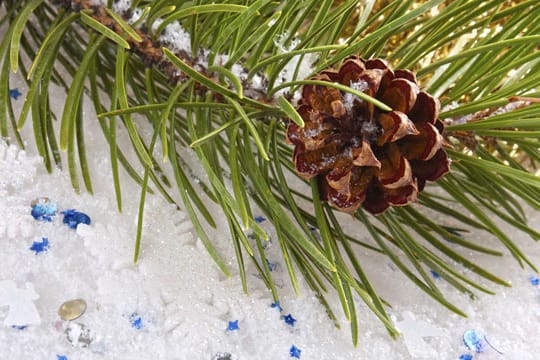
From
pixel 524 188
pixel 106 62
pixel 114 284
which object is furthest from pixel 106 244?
pixel 524 188

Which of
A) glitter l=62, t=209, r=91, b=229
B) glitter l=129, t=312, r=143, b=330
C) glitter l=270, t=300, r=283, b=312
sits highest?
glitter l=270, t=300, r=283, b=312

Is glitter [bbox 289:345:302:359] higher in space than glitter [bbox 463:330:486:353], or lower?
lower

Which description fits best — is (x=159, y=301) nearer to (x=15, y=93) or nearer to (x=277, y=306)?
(x=277, y=306)

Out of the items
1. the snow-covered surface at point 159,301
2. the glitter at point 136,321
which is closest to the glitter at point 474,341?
the snow-covered surface at point 159,301

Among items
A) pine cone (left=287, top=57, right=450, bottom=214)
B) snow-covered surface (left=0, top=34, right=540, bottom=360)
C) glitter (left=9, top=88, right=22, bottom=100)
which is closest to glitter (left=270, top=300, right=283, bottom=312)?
snow-covered surface (left=0, top=34, right=540, bottom=360)

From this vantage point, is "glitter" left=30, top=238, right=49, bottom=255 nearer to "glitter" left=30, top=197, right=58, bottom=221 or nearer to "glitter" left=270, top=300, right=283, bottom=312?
"glitter" left=30, top=197, right=58, bottom=221

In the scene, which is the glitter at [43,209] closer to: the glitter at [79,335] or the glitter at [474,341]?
the glitter at [79,335]
